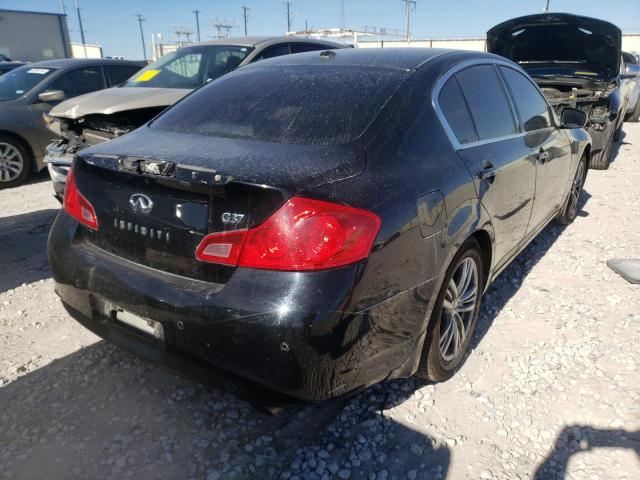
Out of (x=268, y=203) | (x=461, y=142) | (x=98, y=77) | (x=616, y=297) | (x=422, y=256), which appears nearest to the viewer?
(x=268, y=203)

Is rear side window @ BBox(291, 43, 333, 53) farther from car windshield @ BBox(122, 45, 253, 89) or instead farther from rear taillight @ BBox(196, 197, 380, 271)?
rear taillight @ BBox(196, 197, 380, 271)

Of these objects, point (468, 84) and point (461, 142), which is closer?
point (461, 142)

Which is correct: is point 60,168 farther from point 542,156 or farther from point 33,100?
point 542,156

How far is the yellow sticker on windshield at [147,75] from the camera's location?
5773 millimetres

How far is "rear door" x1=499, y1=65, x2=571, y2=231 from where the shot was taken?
10.8 ft

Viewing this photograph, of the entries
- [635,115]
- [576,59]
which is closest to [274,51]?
[576,59]

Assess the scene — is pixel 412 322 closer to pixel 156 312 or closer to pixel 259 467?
pixel 259 467

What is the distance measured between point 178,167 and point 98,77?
6365 mm

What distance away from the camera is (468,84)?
2.72m

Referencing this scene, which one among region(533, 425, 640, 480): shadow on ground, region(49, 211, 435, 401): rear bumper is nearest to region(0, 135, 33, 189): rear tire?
region(49, 211, 435, 401): rear bumper

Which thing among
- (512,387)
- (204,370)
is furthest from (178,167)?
(512,387)

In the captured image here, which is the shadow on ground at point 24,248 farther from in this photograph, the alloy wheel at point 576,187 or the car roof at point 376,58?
the alloy wheel at point 576,187

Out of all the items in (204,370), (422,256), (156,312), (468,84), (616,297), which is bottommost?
(616,297)

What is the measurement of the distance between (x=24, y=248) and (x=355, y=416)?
3431 mm
